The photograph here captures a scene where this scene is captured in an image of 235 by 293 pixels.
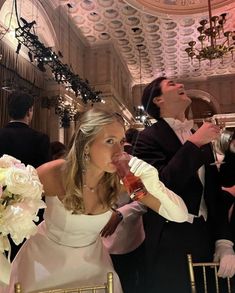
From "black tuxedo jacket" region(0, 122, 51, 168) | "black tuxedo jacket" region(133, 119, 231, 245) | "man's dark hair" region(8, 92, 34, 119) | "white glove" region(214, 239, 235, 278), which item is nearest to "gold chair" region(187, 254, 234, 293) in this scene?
"white glove" region(214, 239, 235, 278)

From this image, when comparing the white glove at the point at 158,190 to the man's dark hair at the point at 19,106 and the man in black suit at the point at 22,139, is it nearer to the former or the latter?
the man in black suit at the point at 22,139

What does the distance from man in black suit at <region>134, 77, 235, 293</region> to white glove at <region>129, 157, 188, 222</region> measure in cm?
15

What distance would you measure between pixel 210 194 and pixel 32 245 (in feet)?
2.55

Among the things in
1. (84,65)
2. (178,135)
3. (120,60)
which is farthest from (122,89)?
(178,135)

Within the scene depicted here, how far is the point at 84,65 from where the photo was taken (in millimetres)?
9625

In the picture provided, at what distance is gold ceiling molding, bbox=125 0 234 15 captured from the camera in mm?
7539

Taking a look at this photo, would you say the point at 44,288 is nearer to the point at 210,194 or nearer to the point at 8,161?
the point at 8,161

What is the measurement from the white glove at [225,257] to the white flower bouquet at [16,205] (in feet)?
2.75

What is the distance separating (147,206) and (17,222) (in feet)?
2.55

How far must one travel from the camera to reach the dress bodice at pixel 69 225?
57.7 inches

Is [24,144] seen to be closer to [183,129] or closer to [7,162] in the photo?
[183,129]

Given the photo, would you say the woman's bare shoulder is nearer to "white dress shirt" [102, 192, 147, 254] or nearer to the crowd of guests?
the crowd of guests

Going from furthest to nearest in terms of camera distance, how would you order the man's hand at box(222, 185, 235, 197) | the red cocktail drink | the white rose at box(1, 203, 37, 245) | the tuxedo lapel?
1. the man's hand at box(222, 185, 235, 197)
2. the tuxedo lapel
3. the red cocktail drink
4. the white rose at box(1, 203, 37, 245)

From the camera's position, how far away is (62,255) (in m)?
1.44
